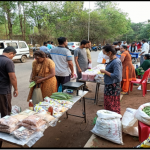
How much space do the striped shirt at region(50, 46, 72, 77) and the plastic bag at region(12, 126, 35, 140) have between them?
220 cm

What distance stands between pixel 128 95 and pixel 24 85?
4071mm

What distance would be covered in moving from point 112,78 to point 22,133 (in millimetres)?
1863

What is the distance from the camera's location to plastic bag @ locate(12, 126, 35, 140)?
5.41ft

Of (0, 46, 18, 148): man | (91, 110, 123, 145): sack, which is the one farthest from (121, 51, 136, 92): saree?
(0, 46, 18, 148): man

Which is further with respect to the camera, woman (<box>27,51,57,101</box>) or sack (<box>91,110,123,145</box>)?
woman (<box>27,51,57,101</box>)

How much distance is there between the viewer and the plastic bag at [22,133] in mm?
1650

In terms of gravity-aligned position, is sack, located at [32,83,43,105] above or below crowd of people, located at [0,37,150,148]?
below

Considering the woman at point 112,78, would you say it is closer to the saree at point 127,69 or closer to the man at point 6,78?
the man at point 6,78

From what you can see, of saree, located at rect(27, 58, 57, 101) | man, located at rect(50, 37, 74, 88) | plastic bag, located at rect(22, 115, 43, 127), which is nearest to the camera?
plastic bag, located at rect(22, 115, 43, 127)

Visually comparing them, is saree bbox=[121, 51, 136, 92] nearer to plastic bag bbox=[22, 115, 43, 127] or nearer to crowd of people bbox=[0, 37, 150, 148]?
crowd of people bbox=[0, 37, 150, 148]

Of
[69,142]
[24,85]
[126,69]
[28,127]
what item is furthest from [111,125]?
[24,85]

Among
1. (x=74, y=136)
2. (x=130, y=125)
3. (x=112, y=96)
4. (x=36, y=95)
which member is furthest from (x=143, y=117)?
(x=36, y=95)

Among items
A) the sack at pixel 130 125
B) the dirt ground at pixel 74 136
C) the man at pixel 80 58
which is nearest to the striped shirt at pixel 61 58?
the man at pixel 80 58

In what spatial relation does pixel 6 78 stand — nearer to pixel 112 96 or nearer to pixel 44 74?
pixel 44 74
